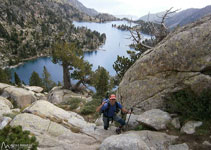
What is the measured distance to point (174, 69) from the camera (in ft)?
31.4

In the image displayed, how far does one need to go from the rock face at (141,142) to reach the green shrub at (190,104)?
1735 millimetres

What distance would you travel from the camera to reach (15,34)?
568 ft

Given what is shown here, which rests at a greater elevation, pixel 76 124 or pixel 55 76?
pixel 76 124

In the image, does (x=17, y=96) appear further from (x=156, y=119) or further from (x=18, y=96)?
(x=156, y=119)

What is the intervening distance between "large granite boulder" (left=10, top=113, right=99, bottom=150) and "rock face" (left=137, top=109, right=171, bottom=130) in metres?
3.00

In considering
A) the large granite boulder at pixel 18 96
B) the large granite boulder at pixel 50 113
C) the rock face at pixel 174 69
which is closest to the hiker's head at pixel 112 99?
the rock face at pixel 174 69

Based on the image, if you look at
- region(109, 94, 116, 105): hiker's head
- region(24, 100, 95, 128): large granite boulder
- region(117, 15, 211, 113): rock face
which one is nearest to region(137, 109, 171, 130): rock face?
region(117, 15, 211, 113): rock face

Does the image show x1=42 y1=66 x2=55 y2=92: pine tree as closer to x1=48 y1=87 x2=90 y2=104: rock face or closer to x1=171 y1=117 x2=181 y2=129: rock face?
x1=48 y1=87 x2=90 y2=104: rock face

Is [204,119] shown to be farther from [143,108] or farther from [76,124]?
[76,124]

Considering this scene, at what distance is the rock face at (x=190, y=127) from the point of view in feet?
23.9

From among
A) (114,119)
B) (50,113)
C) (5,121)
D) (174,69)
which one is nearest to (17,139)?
(5,121)

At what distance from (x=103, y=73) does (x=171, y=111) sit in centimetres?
2597

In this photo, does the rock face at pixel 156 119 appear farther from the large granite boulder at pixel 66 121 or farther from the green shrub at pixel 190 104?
the large granite boulder at pixel 66 121

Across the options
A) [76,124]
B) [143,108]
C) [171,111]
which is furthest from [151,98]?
[76,124]
